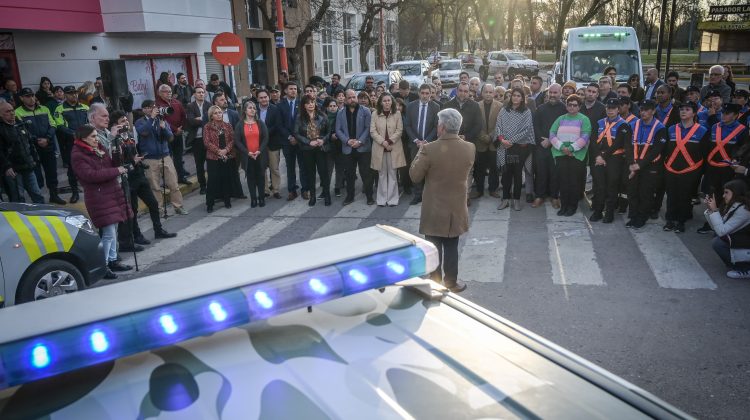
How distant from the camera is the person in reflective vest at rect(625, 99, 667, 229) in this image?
8.41 metres

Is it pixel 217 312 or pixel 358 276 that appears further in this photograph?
pixel 358 276

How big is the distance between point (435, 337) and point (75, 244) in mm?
5202

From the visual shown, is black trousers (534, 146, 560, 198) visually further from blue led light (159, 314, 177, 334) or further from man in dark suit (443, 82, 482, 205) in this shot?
blue led light (159, 314, 177, 334)

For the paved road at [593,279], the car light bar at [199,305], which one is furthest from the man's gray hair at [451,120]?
the car light bar at [199,305]

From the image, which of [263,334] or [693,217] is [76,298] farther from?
[693,217]

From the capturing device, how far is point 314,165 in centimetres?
1079

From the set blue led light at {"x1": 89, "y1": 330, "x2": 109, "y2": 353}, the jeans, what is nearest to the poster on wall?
the jeans

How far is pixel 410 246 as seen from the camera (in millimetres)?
2520

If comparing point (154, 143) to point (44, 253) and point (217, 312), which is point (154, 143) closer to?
point (44, 253)

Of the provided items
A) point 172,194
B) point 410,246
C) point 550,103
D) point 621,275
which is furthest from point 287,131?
point 410,246

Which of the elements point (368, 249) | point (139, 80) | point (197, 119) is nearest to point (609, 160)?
point (197, 119)

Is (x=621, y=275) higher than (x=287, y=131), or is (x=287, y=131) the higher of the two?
(x=287, y=131)

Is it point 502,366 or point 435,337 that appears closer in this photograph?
point 502,366

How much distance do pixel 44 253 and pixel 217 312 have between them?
4817mm
